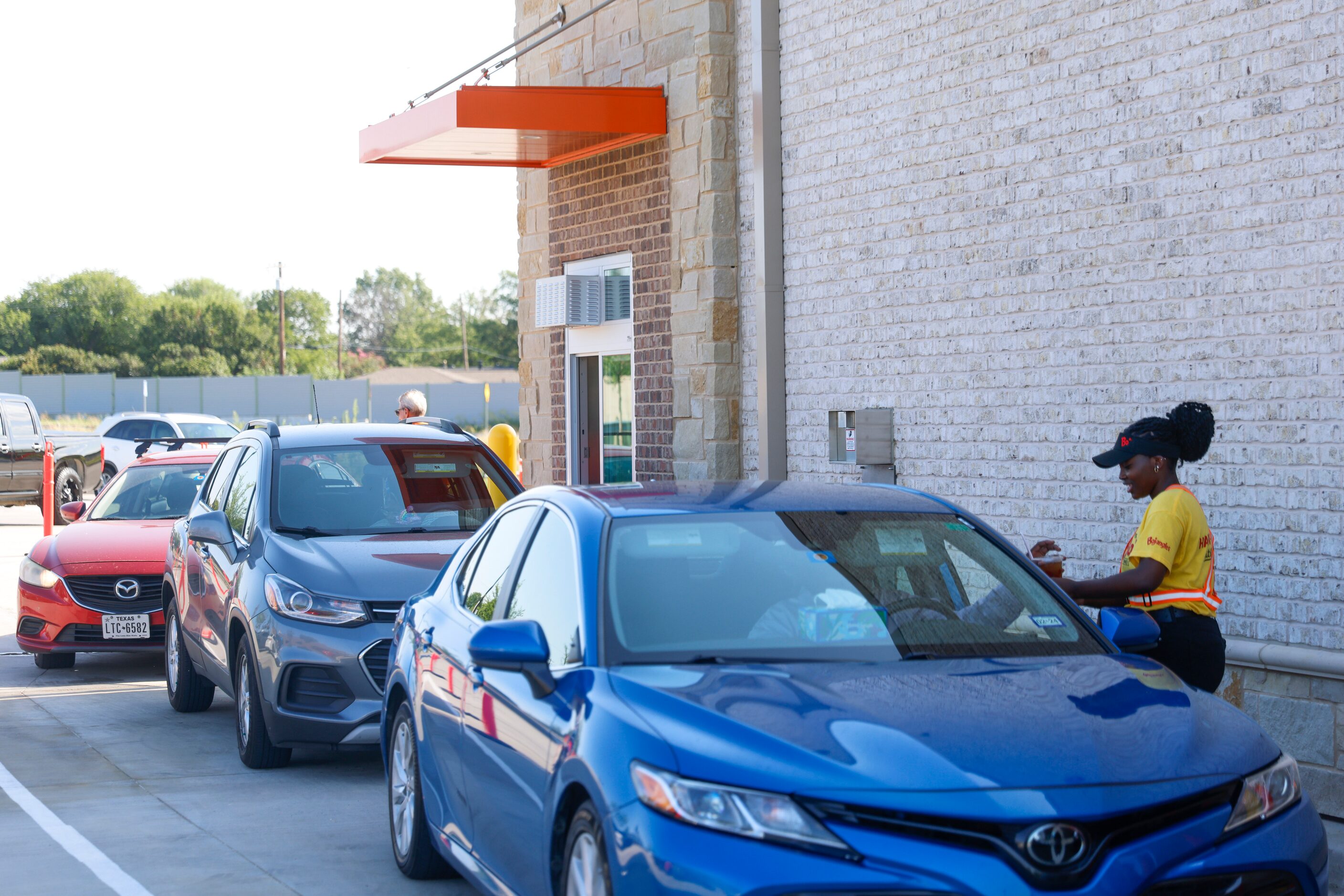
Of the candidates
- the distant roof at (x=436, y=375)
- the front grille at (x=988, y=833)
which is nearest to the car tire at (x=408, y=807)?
the front grille at (x=988, y=833)

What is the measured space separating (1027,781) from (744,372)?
339 inches

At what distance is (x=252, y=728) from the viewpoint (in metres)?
8.14

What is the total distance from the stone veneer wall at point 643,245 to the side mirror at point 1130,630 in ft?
26.0

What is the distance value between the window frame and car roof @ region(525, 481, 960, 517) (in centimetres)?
10

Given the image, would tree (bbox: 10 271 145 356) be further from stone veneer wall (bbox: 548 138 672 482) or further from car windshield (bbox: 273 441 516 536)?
car windshield (bbox: 273 441 516 536)

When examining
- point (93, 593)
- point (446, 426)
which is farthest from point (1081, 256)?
point (93, 593)

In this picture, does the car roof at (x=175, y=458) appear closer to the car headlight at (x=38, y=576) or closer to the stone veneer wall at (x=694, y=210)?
the car headlight at (x=38, y=576)

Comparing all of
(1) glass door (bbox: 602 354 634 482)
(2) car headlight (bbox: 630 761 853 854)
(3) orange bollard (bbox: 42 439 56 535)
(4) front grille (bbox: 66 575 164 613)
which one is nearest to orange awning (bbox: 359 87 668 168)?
(1) glass door (bbox: 602 354 634 482)

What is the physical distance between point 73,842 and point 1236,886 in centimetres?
494

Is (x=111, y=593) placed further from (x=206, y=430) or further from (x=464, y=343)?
(x=464, y=343)

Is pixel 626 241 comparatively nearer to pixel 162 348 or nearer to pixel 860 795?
pixel 860 795

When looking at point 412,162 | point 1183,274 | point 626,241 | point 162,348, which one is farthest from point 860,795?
point 162,348

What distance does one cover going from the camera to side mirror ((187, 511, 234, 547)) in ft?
29.2

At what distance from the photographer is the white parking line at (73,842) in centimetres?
605
